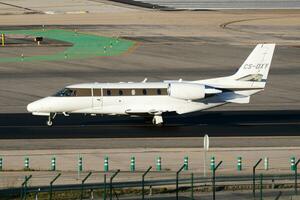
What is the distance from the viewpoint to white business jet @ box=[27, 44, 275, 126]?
73.6 meters

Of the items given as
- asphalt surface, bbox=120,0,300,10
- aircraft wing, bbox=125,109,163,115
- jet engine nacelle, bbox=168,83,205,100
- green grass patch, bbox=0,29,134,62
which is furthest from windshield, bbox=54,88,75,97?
asphalt surface, bbox=120,0,300,10

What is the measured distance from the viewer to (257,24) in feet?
475

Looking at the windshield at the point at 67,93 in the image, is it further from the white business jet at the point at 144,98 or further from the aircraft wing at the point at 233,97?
the aircraft wing at the point at 233,97

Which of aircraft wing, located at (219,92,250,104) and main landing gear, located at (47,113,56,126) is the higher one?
aircraft wing, located at (219,92,250,104)

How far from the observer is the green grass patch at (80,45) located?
375 ft

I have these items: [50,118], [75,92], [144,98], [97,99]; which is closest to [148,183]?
[144,98]

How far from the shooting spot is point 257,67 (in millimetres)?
75500

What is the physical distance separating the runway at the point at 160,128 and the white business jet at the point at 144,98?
45.8 inches

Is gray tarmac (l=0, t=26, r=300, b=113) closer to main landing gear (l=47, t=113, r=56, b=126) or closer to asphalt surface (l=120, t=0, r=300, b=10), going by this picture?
main landing gear (l=47, t=113, r=56, b=126)

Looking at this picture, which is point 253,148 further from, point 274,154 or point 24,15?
point 24,15

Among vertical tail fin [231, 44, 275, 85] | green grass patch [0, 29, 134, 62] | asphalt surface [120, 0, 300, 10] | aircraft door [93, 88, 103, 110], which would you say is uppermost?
asphalt surface [120, 0, 300, 10]

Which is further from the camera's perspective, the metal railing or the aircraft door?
the aircraft door

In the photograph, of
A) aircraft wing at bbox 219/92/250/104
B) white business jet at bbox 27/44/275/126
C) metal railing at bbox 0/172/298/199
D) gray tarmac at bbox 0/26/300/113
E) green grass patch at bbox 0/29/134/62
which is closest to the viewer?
metal railing at bbox 0/172/298/199

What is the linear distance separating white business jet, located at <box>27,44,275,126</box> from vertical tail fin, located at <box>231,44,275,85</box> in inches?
6.5
